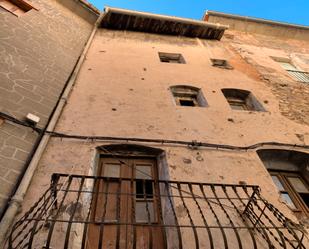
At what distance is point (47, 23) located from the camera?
26.2 feet

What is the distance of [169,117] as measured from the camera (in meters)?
5.81

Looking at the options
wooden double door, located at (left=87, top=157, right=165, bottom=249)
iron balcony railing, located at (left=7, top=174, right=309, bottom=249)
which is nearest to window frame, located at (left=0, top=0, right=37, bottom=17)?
wooden double door, located at (left=87, top=157, right=165, bottom=249)

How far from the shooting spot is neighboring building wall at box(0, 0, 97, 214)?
159 inches

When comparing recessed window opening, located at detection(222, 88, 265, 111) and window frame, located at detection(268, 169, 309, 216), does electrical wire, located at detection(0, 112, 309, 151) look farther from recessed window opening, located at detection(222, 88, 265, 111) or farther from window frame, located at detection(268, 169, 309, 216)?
recessed window opening, located at detection(222, 88, 265, 111)

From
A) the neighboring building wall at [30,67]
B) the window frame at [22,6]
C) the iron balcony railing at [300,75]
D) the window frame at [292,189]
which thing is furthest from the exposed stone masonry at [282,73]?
the window frame at [22,6]

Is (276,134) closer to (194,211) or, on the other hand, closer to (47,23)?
(194,211)

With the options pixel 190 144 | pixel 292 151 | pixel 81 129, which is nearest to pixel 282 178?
pixel 292 151

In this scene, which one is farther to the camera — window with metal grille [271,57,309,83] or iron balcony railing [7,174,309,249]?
window with metal grille [271,57,309,83]

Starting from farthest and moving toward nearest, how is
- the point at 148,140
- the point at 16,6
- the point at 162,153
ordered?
the point at 16,6, the point at 148,140, the point at 162,153

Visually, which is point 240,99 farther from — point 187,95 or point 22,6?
point 22,6

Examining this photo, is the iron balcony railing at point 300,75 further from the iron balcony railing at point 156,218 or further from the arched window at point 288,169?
the iron balcony railing at point 156,218

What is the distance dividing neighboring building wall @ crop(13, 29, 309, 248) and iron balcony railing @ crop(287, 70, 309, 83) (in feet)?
5.52

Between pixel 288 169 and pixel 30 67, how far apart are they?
611 cm

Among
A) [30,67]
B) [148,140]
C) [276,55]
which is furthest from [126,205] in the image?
[276,55]
